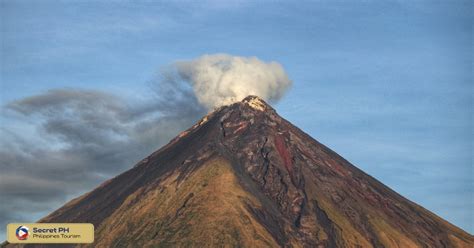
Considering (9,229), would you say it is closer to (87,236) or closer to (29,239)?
(29,239)

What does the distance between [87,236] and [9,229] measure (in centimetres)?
1373

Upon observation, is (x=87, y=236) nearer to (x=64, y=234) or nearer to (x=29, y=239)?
(x=64, y=234)

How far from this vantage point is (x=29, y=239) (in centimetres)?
13475

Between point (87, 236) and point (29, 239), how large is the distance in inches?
500

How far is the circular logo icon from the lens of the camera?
132750mm

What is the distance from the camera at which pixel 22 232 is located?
133625mm

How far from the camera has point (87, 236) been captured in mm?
128750

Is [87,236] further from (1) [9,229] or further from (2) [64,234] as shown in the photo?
(1) [9,229]

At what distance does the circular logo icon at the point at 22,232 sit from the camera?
436ft

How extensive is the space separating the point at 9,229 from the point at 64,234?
9457mm

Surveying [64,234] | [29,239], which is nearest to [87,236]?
[64,234]

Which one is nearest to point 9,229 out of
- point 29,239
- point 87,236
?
point 29,239

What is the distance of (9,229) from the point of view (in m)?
131
